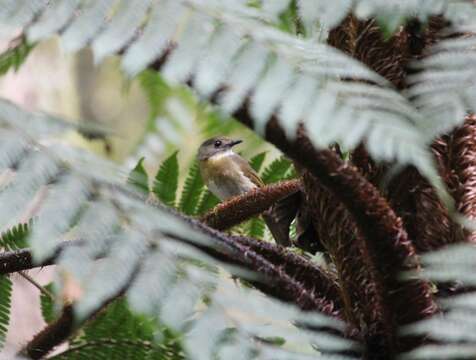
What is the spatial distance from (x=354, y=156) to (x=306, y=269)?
19 cm

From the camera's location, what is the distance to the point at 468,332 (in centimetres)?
90

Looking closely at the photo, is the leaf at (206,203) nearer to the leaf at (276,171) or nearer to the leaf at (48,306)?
the leaf at (276,171)

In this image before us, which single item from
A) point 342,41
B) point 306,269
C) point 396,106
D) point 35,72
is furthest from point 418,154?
point 35,72

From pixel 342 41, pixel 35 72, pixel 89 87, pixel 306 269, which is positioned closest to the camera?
pixel 306 269

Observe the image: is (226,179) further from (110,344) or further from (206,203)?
(110,344)

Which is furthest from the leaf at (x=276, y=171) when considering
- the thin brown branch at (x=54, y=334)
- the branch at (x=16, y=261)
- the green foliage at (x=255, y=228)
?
the branch at (x=16, y=261)

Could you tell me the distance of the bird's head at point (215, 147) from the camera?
16.7 ft

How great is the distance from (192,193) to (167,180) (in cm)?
10

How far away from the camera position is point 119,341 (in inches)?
66.8

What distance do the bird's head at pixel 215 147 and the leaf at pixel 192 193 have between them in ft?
9.25

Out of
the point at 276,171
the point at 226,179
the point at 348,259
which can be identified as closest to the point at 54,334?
the point at 348,259

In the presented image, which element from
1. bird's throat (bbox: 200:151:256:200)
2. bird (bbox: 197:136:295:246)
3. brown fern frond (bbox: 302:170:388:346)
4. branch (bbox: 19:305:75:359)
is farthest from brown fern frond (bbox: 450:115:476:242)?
bird's throat (bbox: 200:151:256:200)

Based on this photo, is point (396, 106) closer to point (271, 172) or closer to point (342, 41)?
point (342, 41)

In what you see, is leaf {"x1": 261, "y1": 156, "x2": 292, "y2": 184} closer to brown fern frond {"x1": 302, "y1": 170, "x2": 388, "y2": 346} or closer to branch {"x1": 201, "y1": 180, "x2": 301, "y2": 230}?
branch {"x1": 201, "y1": 180, "x2": 301, "y2": 230}
